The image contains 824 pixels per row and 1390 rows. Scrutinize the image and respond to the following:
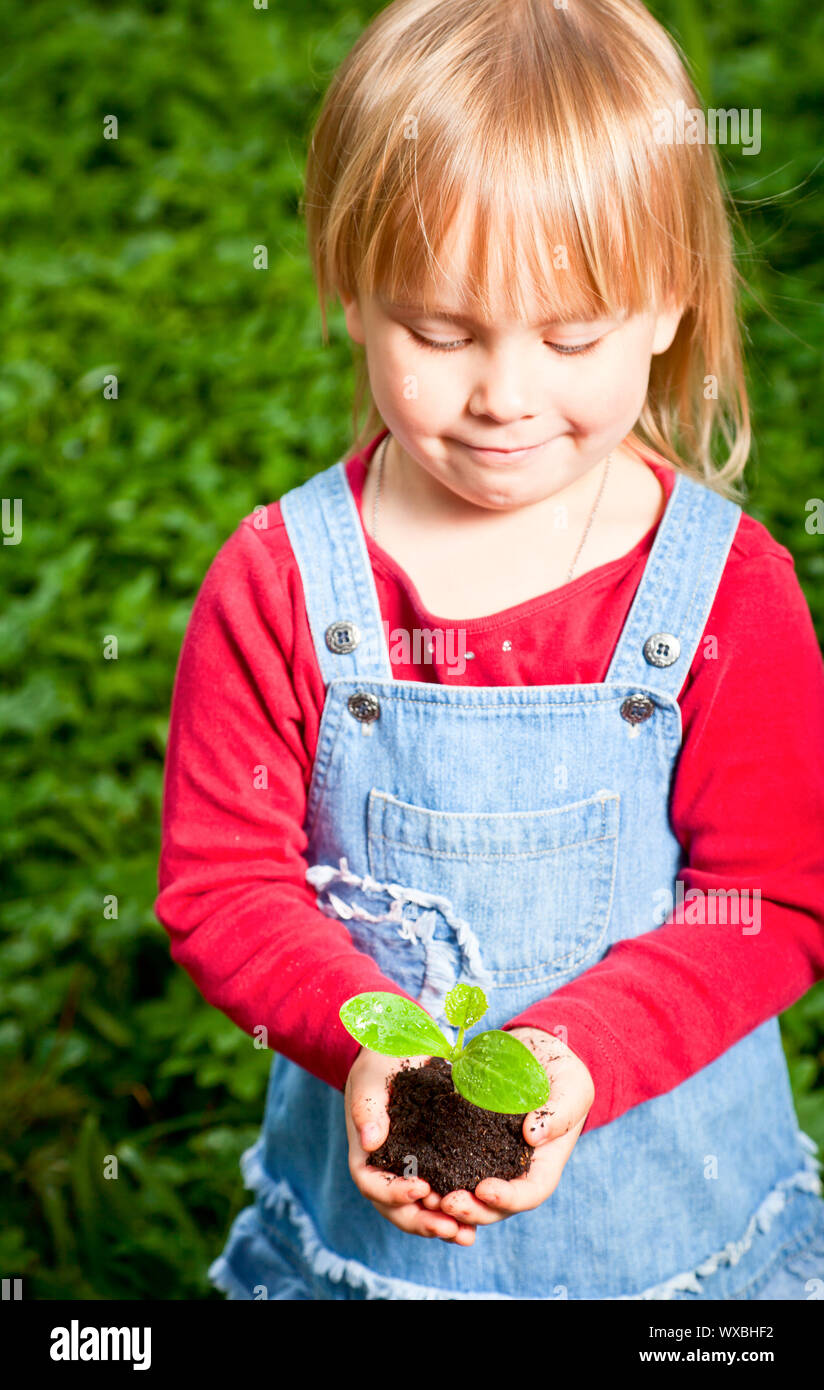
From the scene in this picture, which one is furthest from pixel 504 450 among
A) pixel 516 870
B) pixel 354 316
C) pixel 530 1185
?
pixel 530 1185

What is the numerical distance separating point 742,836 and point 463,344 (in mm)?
534

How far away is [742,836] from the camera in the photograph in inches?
54.9

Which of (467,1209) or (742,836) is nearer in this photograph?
(467,1209)

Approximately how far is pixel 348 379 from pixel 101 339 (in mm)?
665

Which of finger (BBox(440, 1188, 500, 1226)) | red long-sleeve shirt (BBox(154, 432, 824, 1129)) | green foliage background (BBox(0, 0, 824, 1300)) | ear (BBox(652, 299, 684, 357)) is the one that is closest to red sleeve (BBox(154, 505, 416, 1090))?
red long-sleeve shirt (BBox(154, 432, 824, 1129))

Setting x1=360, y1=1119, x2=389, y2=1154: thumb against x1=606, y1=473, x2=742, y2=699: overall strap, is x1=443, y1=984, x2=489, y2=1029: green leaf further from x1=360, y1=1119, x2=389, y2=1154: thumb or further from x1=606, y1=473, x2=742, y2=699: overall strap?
x1=606, y1=473, x2=742, y2=699: overall strap

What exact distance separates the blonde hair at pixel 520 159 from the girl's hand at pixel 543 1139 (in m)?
0.63

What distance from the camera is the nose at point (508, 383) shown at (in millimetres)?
1228

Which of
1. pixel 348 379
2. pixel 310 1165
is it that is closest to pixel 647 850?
pixel 310 1165

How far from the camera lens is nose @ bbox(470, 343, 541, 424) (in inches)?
48.3

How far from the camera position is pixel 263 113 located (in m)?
4.30

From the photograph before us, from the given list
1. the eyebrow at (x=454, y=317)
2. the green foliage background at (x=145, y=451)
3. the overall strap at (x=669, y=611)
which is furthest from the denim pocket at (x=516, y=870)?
the green foliage background at (x=145, y=451)

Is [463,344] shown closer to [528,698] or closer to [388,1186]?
[528,698]
